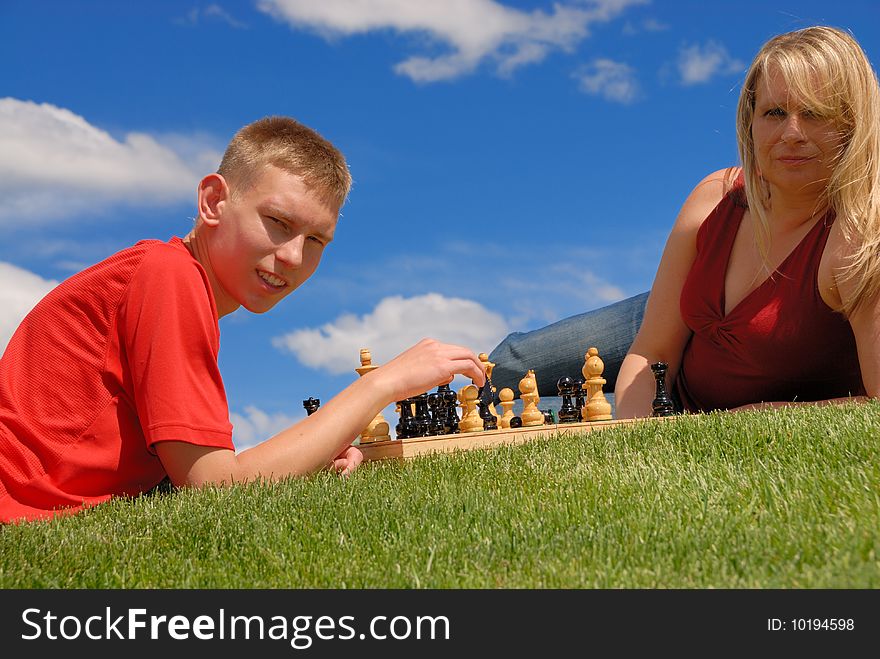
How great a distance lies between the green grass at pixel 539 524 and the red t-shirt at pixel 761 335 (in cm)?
63

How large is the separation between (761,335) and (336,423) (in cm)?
180

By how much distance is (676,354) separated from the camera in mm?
3748

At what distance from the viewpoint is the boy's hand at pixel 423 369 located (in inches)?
95.5

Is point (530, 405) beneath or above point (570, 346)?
beneath

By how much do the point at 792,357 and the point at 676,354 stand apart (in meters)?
0.56

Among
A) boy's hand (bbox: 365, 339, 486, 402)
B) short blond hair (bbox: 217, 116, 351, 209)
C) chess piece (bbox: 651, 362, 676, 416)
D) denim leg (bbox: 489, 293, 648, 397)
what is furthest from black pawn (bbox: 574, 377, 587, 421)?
denim leg (bbox: 489, 293, 648, 397)

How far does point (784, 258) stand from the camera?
329 cm

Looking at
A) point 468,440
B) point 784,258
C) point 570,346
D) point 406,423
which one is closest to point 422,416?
point 406,423

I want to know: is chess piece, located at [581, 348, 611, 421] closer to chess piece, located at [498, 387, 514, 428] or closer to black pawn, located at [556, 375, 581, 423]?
black pawn, located at [556, 375, 581, 423]

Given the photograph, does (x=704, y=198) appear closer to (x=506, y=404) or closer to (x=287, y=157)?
(x=506, y=404)

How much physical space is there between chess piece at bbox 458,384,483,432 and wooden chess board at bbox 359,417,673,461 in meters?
0.27

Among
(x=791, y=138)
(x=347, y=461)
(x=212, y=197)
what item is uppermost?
(x=791, y=138)

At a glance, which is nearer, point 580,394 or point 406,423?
point 406,423
